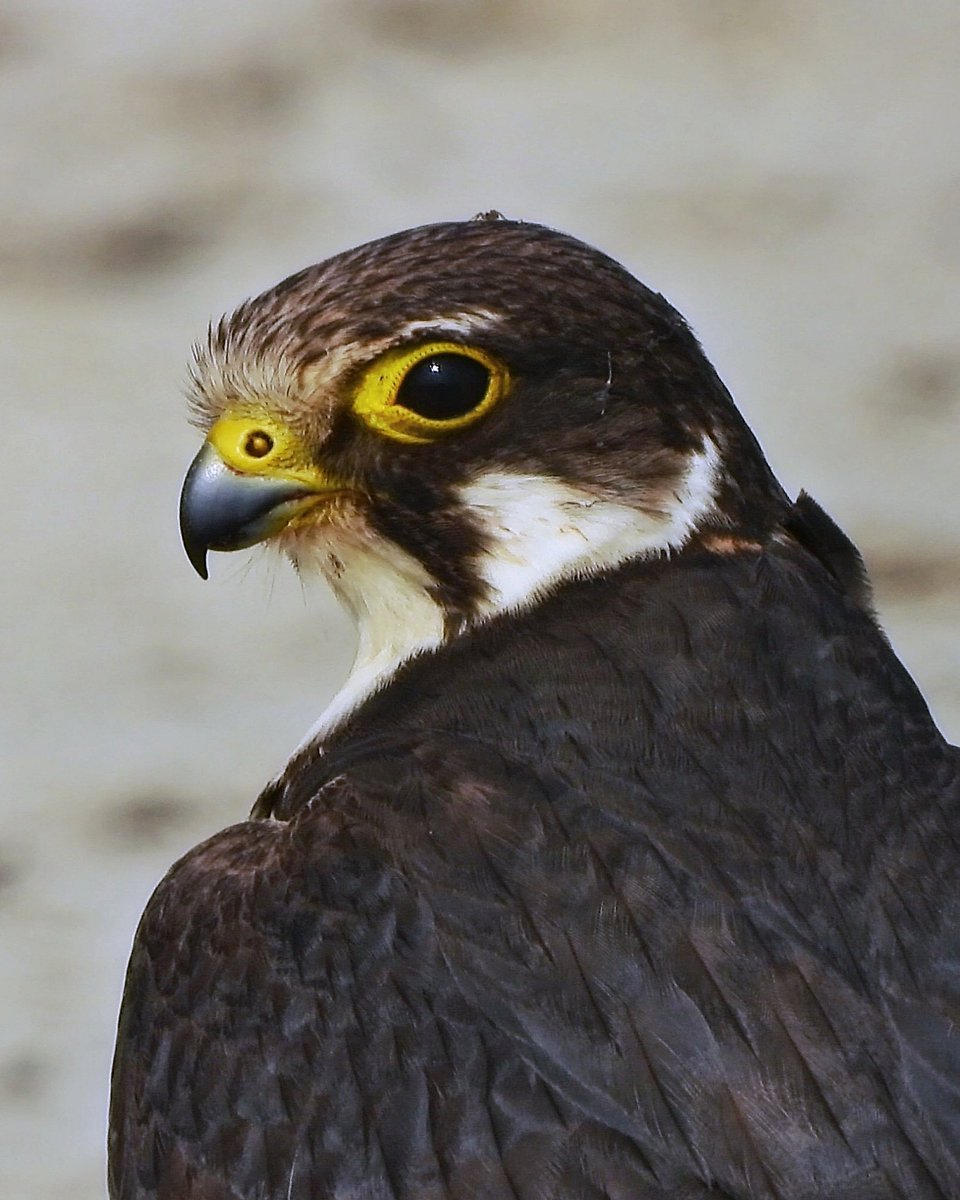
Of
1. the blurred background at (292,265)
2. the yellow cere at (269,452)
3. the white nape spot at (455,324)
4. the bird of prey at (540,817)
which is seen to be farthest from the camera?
the blurred background at (292,265)

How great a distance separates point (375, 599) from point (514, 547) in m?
0.20

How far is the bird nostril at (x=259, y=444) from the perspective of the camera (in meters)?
2.29

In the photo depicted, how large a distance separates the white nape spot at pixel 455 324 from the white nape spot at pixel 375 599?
0.25 meters

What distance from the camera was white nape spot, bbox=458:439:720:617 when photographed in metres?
2.26

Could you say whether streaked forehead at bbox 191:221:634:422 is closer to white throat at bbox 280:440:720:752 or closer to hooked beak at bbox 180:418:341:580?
hooked beak at bbox 180:418:341:580

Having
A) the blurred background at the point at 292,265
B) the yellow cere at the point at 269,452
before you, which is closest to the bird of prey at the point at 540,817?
the yellow cere at the point at 269,452

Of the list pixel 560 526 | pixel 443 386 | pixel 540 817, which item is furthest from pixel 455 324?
pixel 540 817

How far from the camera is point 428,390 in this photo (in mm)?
2184

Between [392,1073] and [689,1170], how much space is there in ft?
0.96

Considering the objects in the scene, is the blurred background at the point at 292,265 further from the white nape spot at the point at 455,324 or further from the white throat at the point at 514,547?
the white nape spot at the point at 455,324

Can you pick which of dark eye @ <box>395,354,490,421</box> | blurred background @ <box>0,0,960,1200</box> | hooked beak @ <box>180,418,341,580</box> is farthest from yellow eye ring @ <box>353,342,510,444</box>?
blurred background @ <box>0,0,960,1200</box>

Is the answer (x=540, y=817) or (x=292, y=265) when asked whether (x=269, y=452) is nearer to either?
(x=540, y=817)

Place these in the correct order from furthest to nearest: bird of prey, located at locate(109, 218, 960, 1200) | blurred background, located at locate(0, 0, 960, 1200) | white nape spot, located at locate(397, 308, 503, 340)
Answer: blurred background, located at locate(0, 0, 960, 1200), white nape spot, located at locate(397, 308, 503, 340), bird of prey, located at locate(109, 218, 960, 1200)

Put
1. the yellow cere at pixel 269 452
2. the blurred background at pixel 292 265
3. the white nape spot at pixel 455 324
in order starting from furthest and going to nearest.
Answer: the blurred background at pixel 292 265, the yellow cere at pixel 269 452, the white nape spot at pixel 455 324
